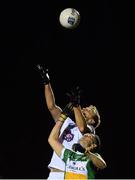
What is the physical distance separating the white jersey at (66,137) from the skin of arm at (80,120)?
24 centimetres

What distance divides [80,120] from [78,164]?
40 cm

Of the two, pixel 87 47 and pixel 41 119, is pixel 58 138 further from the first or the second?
pixel 87 47

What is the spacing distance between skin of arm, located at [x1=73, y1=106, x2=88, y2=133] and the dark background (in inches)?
126

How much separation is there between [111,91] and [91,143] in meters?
4.17

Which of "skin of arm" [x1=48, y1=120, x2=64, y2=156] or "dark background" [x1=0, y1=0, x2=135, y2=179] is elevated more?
"dark background" [x1=0, y1=0, x2=135, y2=179]

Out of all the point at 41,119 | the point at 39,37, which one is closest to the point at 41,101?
the point at 41,119

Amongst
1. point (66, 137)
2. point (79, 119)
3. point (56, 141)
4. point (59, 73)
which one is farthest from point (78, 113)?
point (59, 73)

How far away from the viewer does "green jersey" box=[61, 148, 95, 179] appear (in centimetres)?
455

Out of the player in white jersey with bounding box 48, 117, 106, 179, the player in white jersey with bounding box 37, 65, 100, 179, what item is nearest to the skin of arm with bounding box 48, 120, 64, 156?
the player in white jersey with bounding box 48, 117, 106, 179

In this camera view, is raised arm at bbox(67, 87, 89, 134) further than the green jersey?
Yes

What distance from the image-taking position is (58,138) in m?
4.72

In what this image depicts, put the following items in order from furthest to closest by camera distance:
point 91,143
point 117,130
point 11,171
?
1. point 117,130
2. point 11,171
3. point 91,143

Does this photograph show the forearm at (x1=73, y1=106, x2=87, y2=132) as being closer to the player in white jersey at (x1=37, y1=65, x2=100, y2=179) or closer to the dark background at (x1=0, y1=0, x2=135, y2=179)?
the player in white jersey at (x1=37, y1=65, x2=100, y2=179)

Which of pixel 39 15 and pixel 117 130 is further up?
pixel 39 15
